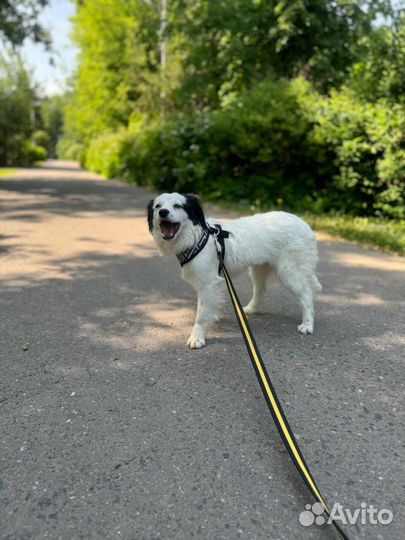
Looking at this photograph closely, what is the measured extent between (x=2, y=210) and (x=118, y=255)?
591cm

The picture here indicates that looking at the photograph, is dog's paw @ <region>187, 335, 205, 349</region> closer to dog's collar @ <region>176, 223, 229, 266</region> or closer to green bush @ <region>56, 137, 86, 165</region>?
dog's collar @ <region>176, 223, 229, 266</region>

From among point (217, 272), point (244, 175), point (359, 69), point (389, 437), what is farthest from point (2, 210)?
point (389, 437)

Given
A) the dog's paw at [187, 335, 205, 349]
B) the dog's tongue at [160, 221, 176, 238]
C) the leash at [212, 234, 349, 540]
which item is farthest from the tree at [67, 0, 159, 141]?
the leash at [212, 234, 349, 540]

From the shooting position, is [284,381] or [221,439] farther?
[284,381]

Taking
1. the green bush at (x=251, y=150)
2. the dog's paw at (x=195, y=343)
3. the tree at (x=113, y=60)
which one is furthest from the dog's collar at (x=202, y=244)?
the tree at (x=113, y=60)

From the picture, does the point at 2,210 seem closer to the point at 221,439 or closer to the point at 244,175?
the point at 244,175

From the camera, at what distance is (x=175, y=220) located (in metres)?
3.61

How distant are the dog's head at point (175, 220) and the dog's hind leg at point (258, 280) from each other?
3.16ft

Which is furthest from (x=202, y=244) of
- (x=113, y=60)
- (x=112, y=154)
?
(x=113, y=60)

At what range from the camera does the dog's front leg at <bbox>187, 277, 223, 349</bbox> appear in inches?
150

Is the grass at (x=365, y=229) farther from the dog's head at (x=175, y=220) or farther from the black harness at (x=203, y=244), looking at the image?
the dog's head at (x=175, y=220)

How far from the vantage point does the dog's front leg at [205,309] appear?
12.5 ft

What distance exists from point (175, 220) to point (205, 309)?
2.75 feet

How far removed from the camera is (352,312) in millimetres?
4773
